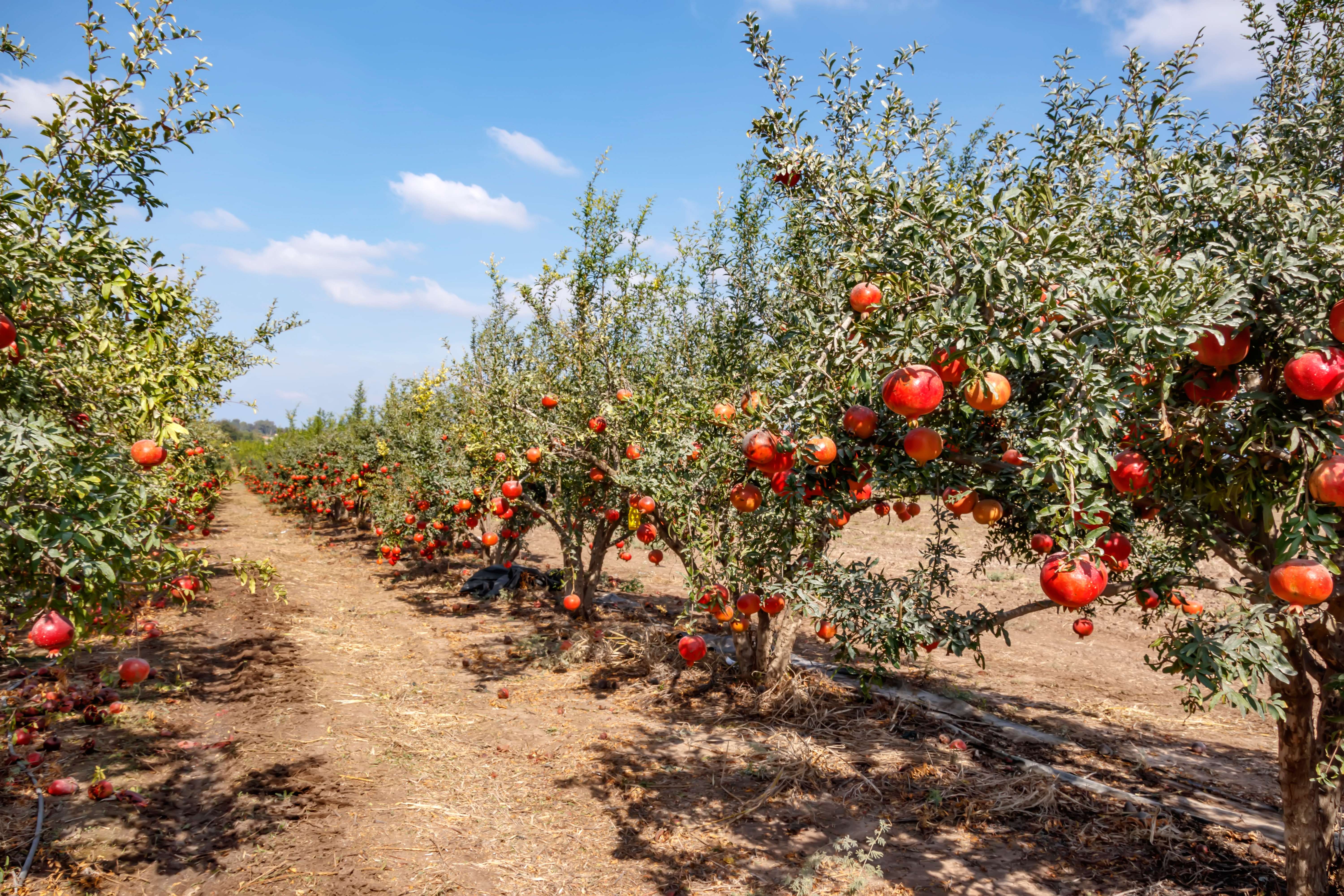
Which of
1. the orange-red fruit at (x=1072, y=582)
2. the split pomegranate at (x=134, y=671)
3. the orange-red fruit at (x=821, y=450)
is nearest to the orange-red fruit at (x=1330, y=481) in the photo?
the orange-red fruit at (x=1072, y=582)

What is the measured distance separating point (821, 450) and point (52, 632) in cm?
377

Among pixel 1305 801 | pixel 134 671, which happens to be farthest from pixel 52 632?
pixel 1305 801

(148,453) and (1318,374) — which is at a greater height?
(1318,374)

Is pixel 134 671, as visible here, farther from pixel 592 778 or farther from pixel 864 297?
pixel 864 297

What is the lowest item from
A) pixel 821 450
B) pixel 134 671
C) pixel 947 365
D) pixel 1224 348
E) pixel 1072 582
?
pixel 134 671

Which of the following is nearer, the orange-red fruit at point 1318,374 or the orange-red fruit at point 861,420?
the orange-red fruit at point 1318,374

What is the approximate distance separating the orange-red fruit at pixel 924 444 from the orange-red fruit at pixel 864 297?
0.60m

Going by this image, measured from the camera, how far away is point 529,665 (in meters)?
9.26

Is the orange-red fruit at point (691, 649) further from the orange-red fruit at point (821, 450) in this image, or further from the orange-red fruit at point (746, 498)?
the orange-red fruit at point (821, 450)

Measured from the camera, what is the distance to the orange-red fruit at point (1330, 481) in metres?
2.19

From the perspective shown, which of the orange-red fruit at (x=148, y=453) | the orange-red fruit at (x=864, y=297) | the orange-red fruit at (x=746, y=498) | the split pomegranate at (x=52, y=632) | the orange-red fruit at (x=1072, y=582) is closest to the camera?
the orange-red fruit at (x=1072, y=582)

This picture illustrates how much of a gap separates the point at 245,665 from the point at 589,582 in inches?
186

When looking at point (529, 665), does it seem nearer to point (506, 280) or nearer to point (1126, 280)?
point (506, 280)

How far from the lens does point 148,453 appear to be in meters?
3.91
